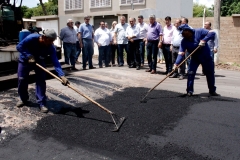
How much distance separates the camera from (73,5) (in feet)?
74.0

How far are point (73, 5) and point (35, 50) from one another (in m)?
18.6

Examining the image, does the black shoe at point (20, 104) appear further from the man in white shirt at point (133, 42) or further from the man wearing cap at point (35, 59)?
the man in white shirt at point (133, 42)

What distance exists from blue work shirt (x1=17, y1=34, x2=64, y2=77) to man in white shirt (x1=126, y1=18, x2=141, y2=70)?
4279 mm

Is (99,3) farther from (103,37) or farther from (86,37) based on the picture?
(86,37)

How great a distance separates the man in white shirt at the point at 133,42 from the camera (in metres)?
8.80

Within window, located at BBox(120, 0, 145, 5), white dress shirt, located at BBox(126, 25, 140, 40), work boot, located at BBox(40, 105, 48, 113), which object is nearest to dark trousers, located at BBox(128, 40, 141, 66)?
→ white dress shirt, located at BBox(126, 25, 140, 40)

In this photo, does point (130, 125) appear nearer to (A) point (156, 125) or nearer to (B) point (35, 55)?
(A) point (156, 125)

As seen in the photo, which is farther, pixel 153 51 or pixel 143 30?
pixel 143 30

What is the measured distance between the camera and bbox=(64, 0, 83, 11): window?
72.8 ft

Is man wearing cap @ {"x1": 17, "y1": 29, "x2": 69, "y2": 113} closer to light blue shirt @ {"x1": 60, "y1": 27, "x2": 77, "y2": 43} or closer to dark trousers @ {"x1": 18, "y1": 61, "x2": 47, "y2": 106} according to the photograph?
dark trousers @ {"x1": 18, "y1": 61, "x2": 47, "y2": 106}

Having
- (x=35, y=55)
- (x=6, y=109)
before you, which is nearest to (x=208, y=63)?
(x=35, y=55)

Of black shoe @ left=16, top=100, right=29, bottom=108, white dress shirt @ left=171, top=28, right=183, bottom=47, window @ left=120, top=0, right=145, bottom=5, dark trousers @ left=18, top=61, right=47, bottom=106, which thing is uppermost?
window @ left=120, top=0, right=145, bottom=5

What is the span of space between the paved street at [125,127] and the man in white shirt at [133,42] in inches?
109

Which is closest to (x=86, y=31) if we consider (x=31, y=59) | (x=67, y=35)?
(x=67, y=35)
